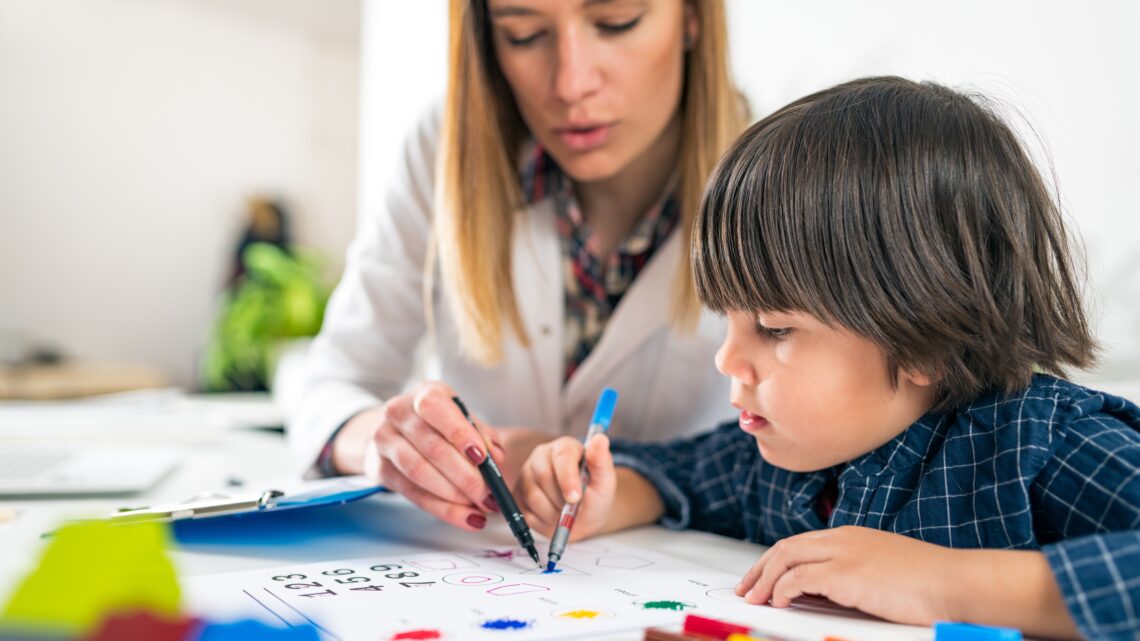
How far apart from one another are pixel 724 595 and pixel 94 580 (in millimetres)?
370

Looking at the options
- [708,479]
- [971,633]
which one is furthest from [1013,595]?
[708,479]

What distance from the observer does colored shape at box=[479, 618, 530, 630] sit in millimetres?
507

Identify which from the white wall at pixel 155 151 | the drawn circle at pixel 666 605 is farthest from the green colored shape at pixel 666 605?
the white wall at pixel 155 151

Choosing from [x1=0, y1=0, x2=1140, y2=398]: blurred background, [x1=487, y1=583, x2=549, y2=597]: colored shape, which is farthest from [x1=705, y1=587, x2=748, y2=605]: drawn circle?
[x1=0, y1=0, x2=1140, y2=398]: blurred background

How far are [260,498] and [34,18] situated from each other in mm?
4671

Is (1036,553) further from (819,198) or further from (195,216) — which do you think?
(195,216)

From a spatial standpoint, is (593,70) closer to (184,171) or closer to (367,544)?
(367,544)

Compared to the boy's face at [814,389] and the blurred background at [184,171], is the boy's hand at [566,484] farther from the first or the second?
the blurred background at [184,171]

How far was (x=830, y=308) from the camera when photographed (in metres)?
0.64

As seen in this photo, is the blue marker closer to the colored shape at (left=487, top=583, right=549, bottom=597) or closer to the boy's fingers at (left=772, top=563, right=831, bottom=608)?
the colored shape at (left=487, top=583, right=549, bottom=597)

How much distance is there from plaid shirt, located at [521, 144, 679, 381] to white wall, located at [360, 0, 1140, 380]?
36cm

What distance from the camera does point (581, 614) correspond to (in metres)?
0.54

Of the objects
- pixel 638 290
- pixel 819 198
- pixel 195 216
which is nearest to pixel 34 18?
pixel 195 216

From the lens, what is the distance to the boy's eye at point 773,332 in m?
0.67
